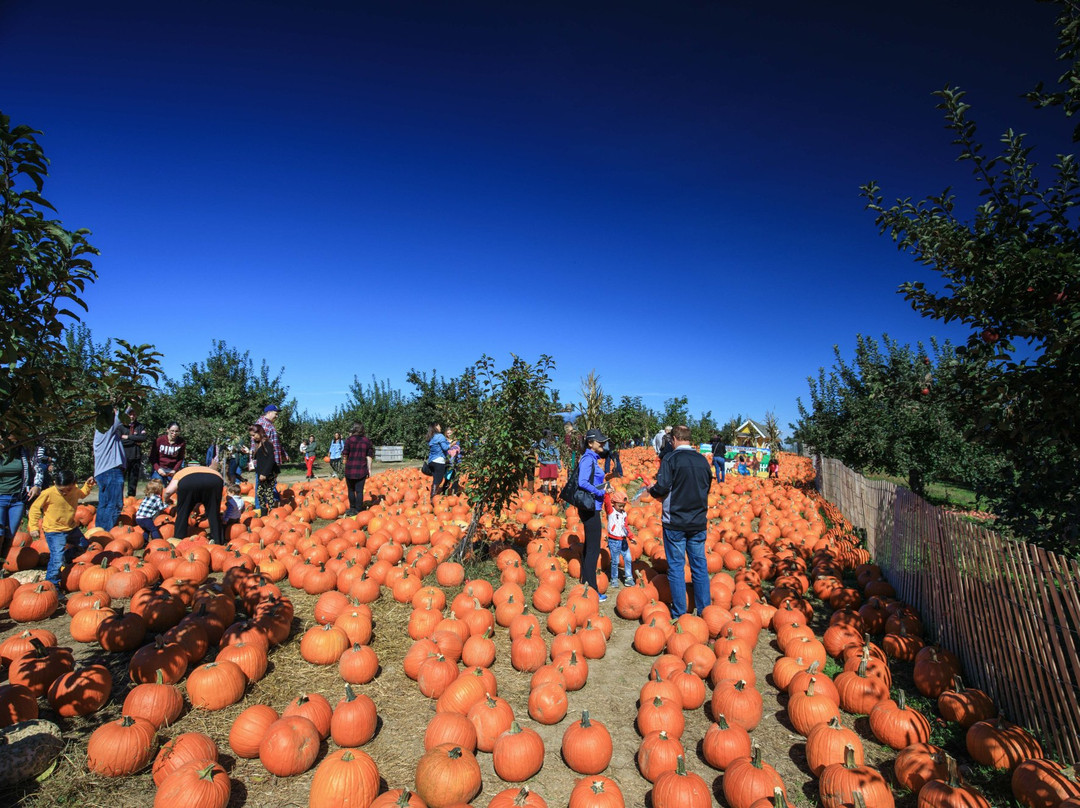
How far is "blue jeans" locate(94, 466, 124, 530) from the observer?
363 inches

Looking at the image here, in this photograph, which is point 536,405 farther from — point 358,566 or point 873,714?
point 873,714

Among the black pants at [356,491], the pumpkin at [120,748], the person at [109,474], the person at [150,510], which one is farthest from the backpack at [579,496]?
the person at [109,474]

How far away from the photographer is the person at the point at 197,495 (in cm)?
870

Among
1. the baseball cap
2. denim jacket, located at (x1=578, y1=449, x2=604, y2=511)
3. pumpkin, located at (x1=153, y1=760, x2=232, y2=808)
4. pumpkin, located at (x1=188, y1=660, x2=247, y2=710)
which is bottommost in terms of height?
pumpkin, located at (x1=153, y1=760, x2=232, y2=808)

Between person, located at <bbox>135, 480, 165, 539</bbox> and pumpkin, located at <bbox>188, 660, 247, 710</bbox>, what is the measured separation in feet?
20.0

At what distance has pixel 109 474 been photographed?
9125 mm

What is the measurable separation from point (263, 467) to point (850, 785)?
11493 millimetres

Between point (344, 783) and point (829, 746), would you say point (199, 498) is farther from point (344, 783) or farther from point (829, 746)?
point (829, 746)

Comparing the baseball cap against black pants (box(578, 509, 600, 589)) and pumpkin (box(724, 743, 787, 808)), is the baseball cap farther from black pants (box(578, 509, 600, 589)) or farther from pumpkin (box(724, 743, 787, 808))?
pumpkin (box(724, 743, 787, 808))

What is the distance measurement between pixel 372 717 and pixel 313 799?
95 centimetres

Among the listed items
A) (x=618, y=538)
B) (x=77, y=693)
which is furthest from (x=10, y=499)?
(x=618, y=538)

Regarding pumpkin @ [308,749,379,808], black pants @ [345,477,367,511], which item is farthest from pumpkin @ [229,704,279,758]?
black pants @ [345,477,367,511]

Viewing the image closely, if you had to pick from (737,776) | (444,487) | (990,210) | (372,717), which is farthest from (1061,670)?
(444,487)

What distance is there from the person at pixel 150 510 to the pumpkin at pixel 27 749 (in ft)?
20.9
